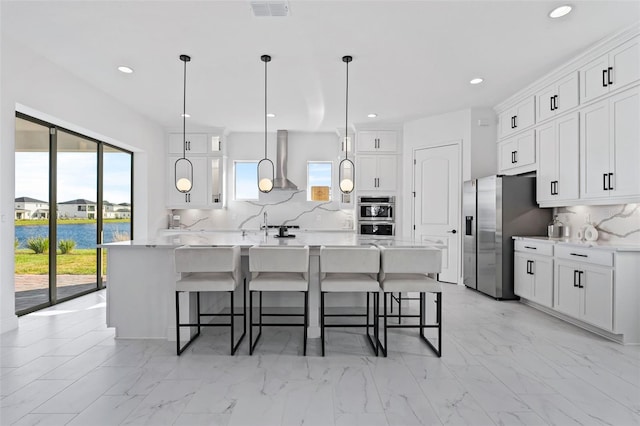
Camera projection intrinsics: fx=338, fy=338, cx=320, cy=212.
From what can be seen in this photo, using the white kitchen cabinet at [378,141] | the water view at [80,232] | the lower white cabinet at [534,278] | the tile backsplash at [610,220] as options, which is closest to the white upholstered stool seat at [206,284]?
the water view at [80,232]

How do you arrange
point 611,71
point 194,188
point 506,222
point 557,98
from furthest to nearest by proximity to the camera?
point 194,188, point 506,222, point 557,98, point 611,71

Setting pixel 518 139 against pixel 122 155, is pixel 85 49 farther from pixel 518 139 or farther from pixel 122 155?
pixel 518 139

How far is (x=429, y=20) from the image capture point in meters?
2.88

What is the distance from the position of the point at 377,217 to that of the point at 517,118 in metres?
2.65

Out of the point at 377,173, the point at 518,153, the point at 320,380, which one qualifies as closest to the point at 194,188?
the point at 377,173

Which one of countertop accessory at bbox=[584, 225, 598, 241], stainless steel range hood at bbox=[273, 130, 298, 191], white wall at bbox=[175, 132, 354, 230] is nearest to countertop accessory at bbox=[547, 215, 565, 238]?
countertop accessory at bbox=[584, 225, 598, 241]

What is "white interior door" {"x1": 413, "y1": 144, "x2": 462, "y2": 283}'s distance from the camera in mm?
5426

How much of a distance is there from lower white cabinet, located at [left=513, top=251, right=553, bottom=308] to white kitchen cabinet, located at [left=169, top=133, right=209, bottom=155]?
5514 millimetres

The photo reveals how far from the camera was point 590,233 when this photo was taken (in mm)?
3596

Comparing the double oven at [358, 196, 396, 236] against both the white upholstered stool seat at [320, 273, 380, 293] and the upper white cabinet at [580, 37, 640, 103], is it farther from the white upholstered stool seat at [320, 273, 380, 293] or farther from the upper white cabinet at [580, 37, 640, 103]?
the white upholstered stool seat at [320, 273, 380, 293]

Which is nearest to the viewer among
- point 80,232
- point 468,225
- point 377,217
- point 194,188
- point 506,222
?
point 506,222

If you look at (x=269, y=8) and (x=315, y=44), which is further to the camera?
(x=315, y=44)

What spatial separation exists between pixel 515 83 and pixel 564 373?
341cm

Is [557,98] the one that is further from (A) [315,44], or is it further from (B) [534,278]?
(A) [315,44]
